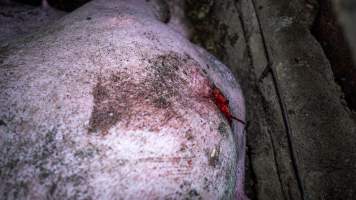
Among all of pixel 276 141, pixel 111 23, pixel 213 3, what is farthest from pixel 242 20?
pixel 111 23

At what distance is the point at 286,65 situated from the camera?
2.11 metres

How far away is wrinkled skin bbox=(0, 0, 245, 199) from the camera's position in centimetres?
127

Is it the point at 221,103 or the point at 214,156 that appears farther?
the point at 221,103

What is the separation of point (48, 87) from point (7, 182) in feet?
1.48

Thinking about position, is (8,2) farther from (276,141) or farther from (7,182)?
(276,141)

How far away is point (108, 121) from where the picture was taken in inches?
53.2

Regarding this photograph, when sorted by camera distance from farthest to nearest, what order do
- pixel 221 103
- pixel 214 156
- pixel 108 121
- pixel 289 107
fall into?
pixel 289 107 → pixel 221 103 → pixel 214 156 → pixel 108 121

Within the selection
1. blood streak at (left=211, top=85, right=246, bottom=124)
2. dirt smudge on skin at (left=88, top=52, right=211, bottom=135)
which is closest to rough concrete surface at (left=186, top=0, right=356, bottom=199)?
blood streak at (left=211, top=85, right=246, bottom=124)

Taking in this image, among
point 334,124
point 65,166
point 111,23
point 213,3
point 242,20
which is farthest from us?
point 213,3

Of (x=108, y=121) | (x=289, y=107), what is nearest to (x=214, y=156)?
(x=108, y=121)

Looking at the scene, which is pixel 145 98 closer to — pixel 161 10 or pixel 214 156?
pixel 214 156

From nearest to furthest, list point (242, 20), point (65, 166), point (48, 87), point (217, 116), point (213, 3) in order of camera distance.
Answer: point (65, 166) < point (48, 87) < point (217, 116) < point (242, 20) < point (213, 3)

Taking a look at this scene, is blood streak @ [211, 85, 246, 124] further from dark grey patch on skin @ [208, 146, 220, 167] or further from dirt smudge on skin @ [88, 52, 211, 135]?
dark grey patch on skin @ [208, 146, 220, 167]

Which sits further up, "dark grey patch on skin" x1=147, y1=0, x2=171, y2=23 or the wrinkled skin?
"dark grey patch on skin" x1=147, y1=0, x2=171, y2=23
